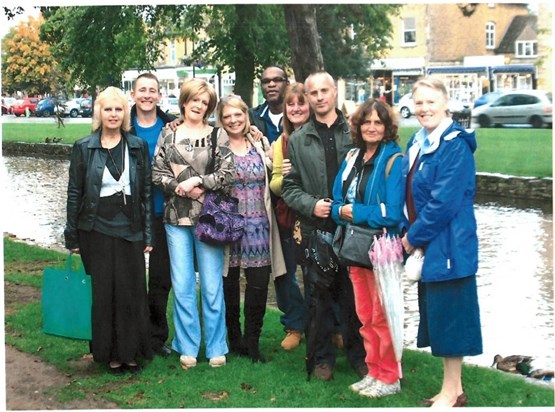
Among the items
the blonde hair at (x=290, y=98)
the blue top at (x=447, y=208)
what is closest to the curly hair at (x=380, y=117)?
the blue top at (x=447, y=208)

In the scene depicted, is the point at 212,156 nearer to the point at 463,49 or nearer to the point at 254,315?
the point at 254,315

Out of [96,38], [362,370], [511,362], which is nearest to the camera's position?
[362,370]

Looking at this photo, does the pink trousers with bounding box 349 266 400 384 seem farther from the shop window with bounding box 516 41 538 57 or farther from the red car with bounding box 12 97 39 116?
the shop window with bounding box 516 41 538 57

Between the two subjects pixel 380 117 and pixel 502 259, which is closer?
pixel 380 117

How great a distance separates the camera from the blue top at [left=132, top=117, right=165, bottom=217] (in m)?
6.57

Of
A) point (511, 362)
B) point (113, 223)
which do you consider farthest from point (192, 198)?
point (511, 362)

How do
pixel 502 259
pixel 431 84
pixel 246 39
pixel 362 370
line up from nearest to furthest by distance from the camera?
pixel 431 84 < pixel 362 370 < pixel 502 259 < pixel 246 39

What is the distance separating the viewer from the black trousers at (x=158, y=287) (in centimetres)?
675

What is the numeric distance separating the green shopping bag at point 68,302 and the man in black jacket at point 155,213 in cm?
60

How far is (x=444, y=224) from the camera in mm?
5277

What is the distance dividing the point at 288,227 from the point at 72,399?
1.91m

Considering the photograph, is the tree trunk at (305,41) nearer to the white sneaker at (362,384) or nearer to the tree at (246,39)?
the tree at (246,39)

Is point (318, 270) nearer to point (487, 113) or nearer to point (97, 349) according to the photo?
point (97, 349)

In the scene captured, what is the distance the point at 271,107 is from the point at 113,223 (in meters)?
1.68
